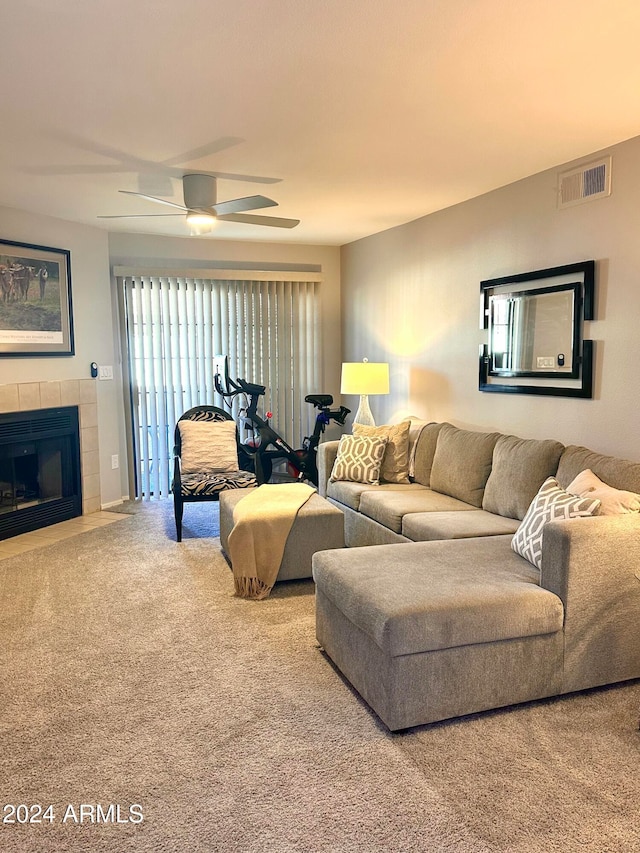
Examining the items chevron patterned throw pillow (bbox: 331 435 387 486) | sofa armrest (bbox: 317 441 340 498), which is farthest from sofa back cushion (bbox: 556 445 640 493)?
sofa armrest (bbox: 317 441 340 498)

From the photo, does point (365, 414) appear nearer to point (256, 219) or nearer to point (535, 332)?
point (535, 332)

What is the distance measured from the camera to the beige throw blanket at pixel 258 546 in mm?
3740

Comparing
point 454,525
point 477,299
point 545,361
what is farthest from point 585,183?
point 454,525

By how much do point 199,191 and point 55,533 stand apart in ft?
9.45

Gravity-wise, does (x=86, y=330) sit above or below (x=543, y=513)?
above

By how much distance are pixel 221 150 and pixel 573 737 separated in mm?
3110

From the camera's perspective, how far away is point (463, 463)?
424cm

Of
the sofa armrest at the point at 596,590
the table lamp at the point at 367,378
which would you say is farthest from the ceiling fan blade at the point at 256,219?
Result: the sofa armrest at the point at 596,590

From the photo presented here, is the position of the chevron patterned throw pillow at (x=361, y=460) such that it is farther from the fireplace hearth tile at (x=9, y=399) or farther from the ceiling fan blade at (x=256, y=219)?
the fireplace hearth tile at (x=9, y=399)

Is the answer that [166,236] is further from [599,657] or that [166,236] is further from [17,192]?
[599,657]

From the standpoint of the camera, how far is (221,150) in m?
3.41

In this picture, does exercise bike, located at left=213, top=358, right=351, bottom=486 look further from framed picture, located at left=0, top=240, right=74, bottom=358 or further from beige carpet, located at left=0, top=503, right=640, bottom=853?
beige carpet, located at left=0, top=503, right=640, bottom=853

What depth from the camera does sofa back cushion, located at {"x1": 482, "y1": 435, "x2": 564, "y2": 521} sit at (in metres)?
3.60

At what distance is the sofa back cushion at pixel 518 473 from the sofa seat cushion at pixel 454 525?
2.9 inches
